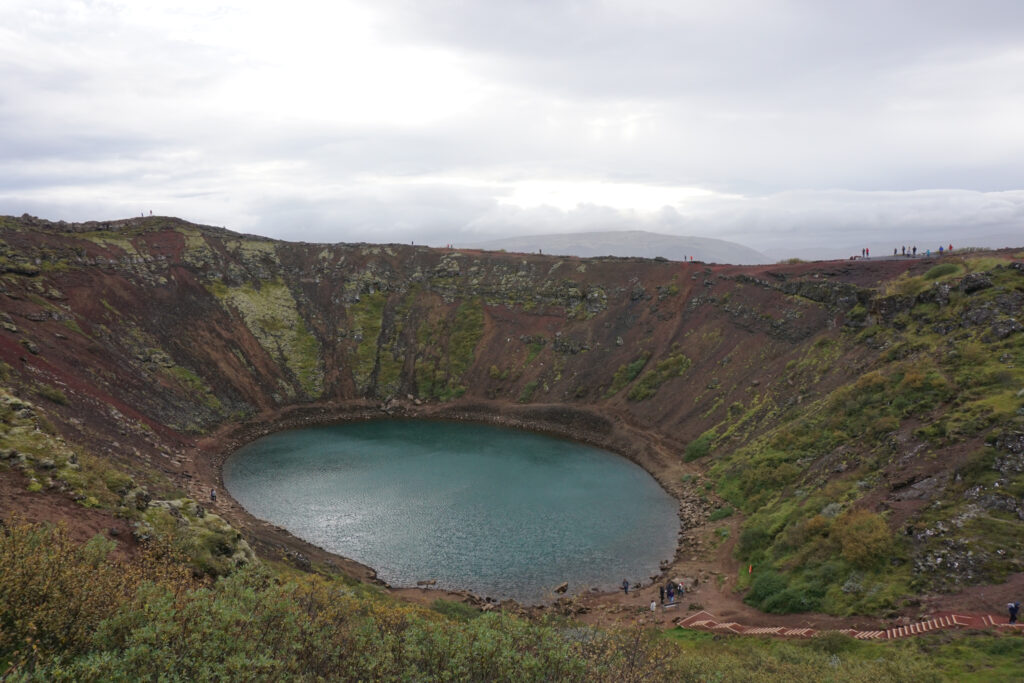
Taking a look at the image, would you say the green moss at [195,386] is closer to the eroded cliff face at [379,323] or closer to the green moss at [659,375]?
the eroded cliff face at [379,323]

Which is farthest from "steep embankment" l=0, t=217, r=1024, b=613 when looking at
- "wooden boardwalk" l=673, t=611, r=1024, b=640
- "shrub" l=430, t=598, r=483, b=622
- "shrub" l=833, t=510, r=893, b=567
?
"shrub" l=430, t=598, r=483, b=622

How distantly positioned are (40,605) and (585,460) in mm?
53395

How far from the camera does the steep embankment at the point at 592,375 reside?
31.4 meters

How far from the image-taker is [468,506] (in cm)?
4981

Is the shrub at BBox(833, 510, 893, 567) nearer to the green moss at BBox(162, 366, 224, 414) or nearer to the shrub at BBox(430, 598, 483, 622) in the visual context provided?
the shrub at BBox(430, 598, 483, 622)

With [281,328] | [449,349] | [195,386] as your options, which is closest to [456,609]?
[195,386]

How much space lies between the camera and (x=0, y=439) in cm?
2773

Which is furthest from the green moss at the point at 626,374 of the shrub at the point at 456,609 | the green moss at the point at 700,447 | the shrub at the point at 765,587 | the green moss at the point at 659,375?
the shrub at the point at 456,609

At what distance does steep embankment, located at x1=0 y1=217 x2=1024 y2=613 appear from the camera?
3136 centimetres

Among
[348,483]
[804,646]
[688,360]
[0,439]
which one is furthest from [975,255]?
[0,439]

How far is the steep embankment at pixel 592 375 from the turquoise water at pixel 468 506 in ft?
13.7

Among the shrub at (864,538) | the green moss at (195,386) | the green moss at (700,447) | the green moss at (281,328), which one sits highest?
the green moss at (281,328)

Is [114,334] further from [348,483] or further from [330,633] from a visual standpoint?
[330,633]

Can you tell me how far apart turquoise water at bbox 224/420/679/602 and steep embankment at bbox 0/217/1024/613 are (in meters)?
4.16
